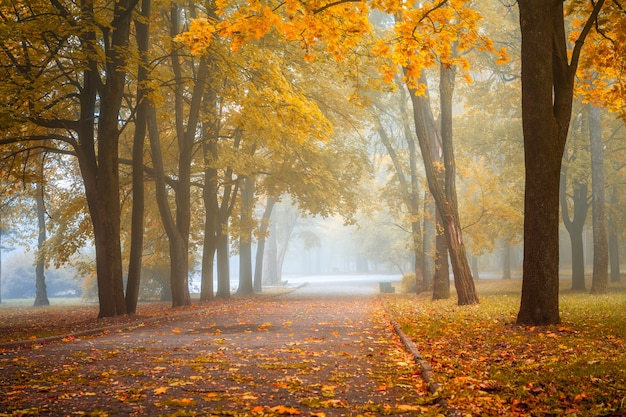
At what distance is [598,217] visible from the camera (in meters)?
22.0

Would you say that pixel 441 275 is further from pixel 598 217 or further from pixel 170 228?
pixel 170 228

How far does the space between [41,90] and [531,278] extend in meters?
10.8

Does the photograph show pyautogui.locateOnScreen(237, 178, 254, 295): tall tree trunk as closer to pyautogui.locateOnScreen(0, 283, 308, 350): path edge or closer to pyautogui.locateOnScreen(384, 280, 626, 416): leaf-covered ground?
pyautogui.locateOnScreen(0, 283, 308, 350): path edge

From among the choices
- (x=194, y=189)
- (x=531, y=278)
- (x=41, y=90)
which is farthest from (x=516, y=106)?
(x=41, y=90)

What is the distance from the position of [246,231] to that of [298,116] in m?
12.0

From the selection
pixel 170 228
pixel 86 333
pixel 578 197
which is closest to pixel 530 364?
pixel 86 333

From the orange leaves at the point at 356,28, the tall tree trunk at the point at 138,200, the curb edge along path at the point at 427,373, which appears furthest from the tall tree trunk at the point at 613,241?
the curb edge along path at the point at 427,373

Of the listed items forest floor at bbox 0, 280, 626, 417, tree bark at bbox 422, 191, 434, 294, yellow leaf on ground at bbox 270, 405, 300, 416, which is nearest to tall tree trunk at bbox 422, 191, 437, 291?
tree bark at bbox 422, 191, 434, 294

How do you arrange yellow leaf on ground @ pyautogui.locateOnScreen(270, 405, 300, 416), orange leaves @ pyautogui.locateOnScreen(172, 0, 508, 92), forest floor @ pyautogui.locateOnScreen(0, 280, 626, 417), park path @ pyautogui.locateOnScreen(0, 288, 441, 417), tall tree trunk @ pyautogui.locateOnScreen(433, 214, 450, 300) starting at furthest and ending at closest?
tall tree trunk @ pyautogui.locateOnScreen(433, 214, 450, 300) < orange leaves @ pyautogui.locateOnScreen(172, 0, 508, 92) < park path @ pyautogui.locateOnScreen(0, 288, 441, 417) < forest floor @ pyautogui.locateOnScreen(0, 280, 626, 417) < yellow leaf on ground @ pyautogui.locateOnScreen(270, 405, 300, 416)

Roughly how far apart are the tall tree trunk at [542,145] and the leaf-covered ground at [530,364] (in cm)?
66

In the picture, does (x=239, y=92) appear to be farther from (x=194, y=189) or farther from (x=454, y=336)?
(x=194, y=189)

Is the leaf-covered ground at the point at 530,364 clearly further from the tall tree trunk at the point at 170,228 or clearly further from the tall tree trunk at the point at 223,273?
the tall tree trunk at the point at 223,273

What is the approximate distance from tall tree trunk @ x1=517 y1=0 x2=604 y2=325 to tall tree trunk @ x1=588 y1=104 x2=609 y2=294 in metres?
13.4

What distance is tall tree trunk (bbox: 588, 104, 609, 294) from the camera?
21636mm
